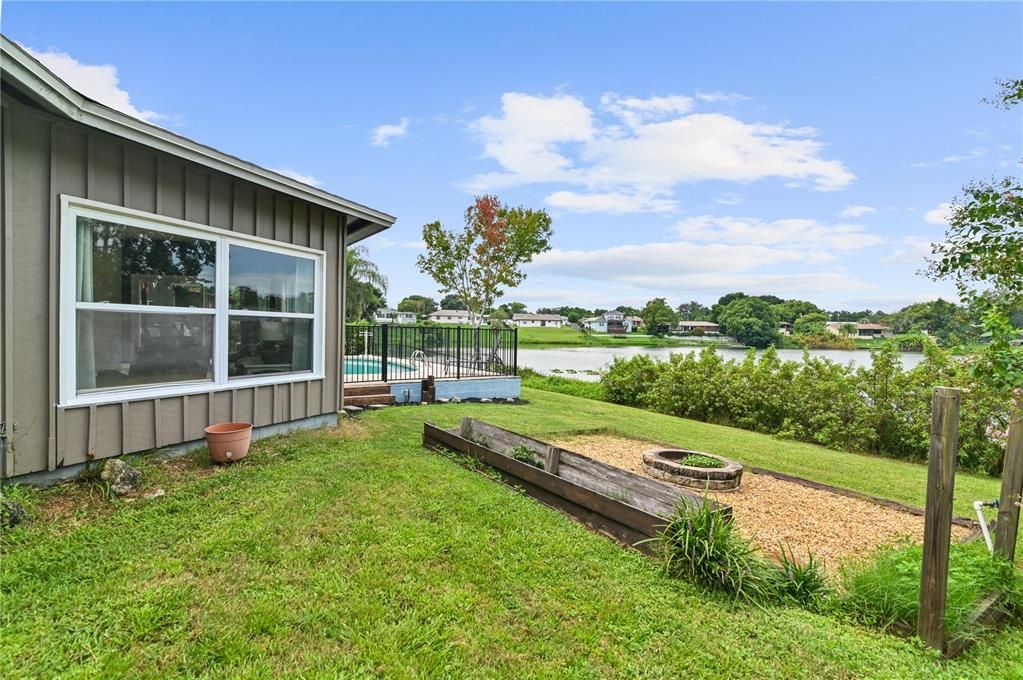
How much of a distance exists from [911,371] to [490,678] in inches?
353

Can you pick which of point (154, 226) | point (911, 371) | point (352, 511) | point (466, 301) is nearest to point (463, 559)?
point (352, 511)

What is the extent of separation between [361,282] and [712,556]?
924 inches

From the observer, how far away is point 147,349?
4.04 meters

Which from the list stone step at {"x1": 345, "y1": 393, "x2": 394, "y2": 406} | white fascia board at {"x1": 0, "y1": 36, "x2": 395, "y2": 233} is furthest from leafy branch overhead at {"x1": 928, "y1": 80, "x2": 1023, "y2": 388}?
stone step at {"x1": 345, "y1": 393, "x2": 394, "y2": 406}

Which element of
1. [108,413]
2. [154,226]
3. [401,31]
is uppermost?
[401,31]

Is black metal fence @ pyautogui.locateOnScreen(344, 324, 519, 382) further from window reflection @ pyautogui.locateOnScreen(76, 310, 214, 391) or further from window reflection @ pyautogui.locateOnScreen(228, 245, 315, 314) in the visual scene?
window reflection @ pyautogui.locateOnScreen(76, 310, 214, 391)

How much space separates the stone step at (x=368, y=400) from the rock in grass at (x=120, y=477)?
4.13 meters

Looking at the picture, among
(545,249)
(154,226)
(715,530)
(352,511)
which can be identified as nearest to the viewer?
(715,530)

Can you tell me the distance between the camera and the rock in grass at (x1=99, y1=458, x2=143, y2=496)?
3.38 meters

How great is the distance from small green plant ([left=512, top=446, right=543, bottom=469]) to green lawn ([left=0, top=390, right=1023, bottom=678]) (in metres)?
0.61

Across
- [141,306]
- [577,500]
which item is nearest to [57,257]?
[141,306]

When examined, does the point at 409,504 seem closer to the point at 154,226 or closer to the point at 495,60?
the point at 154,226

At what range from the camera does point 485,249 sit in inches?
706

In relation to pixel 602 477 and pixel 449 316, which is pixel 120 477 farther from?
pixel 449 316
